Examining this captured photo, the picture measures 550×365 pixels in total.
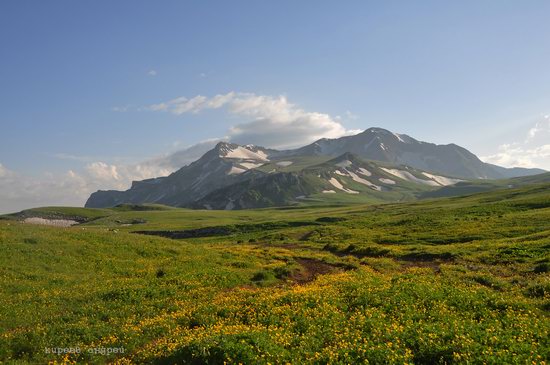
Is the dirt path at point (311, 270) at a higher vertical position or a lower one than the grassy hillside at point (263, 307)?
lower

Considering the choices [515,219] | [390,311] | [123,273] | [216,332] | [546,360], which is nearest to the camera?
[546,360]

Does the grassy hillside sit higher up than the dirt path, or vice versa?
the grassy hillside

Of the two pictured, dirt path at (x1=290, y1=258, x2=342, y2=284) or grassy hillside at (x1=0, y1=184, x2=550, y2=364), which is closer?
grassy hillside at (x1=0, y1=184, x2=550, y2=364)

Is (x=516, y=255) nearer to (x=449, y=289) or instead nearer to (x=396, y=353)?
(x=449, y=289)

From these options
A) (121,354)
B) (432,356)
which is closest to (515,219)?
(432,356)

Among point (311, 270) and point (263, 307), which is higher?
point (263, 307)

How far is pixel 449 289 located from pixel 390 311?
220 inches

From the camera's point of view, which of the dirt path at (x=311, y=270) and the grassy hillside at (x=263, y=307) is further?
the dirt path at (x=311, y=270)

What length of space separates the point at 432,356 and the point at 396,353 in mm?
1268

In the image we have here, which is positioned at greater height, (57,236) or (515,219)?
(57,236)

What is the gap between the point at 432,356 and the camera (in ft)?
42.6

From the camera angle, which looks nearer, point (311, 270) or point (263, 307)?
point (263, 307)

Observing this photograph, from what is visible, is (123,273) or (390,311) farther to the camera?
(123,273)

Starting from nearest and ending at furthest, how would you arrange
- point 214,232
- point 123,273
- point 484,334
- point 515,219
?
point 484,334 < point 123,273 < point 515,219 < point 214,232
